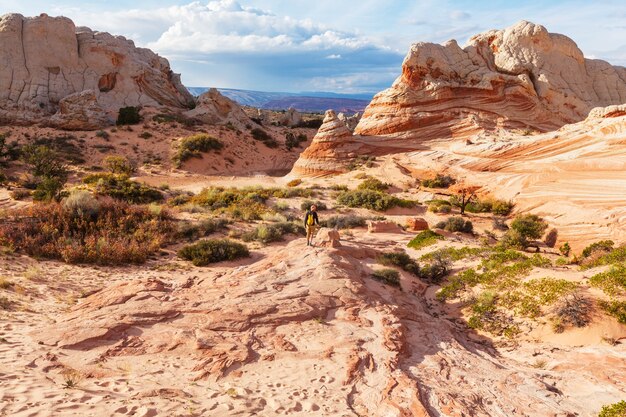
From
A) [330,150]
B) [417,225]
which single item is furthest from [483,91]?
[417,225]

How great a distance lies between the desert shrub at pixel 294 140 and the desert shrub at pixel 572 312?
3708cm

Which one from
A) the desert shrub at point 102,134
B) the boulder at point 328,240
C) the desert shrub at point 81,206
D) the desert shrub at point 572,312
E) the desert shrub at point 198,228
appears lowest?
the desert shrub at point 572,312

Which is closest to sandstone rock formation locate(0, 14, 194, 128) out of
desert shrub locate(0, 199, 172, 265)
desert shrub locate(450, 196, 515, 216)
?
desert shrub locate(0, 199, 172, 265)

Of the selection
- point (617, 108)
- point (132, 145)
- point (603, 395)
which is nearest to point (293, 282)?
point (603, 395)

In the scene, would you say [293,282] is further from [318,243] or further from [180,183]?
[180,183]

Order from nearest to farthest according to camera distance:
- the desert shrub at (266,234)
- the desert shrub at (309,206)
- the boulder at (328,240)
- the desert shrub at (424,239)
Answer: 1. the boulder at (328,240)
2. the desert shrub at (266,234)
3. the desert shrub at (424,239)
4. the desert shrub at (309,206)

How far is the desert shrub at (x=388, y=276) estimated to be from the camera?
1127 centimetres

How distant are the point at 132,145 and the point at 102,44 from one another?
629 inches

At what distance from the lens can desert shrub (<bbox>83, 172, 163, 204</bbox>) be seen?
2138 cm

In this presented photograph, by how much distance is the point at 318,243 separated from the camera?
41.7 ft

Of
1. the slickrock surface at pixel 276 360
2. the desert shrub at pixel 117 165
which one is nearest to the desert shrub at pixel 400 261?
the slickrock surface at pixel 276 360

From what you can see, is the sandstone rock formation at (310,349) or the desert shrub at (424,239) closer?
the sandstone rock formation at (310,349)

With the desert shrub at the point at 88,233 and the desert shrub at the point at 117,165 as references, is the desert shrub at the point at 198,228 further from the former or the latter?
the desert shrub at the point at 117,165

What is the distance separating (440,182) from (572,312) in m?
17.6
